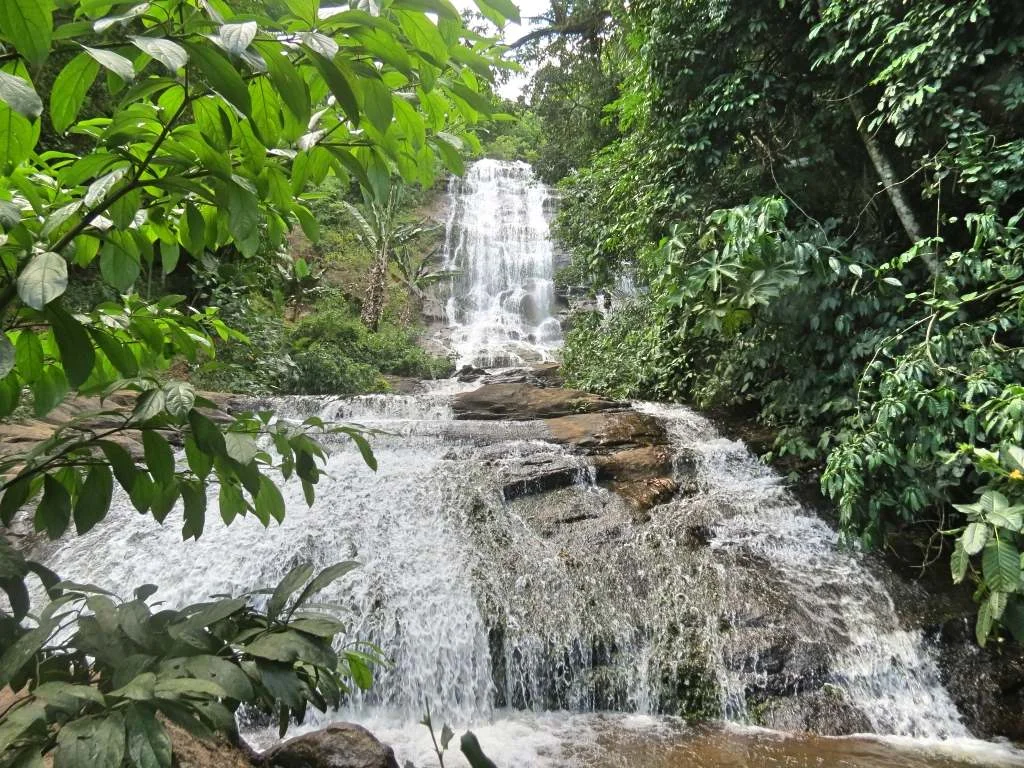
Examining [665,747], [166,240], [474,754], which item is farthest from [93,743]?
[665,747]

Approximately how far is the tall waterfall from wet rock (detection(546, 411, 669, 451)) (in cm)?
740

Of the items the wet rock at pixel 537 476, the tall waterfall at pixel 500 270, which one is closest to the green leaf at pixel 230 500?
the wet rock at pixel 537 476

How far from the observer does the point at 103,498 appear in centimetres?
96

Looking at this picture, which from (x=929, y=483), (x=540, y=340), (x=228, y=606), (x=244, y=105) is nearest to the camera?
(x=244, y=105)

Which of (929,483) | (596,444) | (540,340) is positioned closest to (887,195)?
(929,483)

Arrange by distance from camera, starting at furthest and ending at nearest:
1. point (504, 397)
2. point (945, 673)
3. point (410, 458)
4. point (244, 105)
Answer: point (504, 397)
point (410, 458)
point (945, 673)
point (244, 105)

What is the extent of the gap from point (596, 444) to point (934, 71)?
14.6 ft

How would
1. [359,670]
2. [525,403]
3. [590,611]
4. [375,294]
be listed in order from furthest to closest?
1. [375,294]
2. [525,403]
3. [590,611]
4. [359,670]

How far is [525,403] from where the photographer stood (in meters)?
8.56

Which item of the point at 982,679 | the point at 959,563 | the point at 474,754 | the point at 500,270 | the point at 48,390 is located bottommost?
the point at 982,679

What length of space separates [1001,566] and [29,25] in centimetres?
438

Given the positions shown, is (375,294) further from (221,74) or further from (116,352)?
(221,74)

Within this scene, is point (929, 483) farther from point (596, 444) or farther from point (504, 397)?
point (504, 397)

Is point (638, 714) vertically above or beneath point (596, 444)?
beneath
